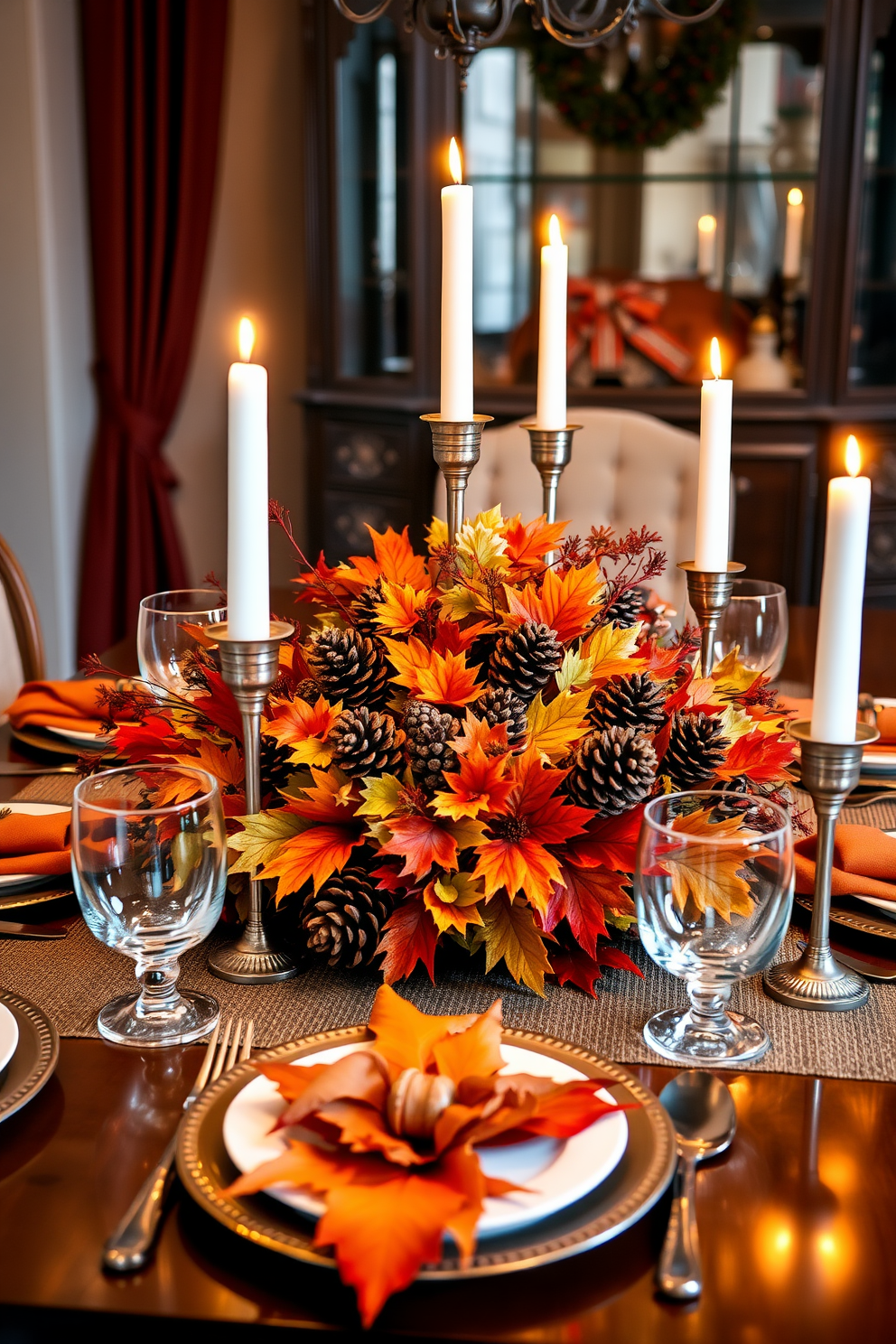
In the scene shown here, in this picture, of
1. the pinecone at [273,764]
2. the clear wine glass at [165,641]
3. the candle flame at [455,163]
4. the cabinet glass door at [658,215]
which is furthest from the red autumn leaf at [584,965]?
the cabinet glass door at [658,215]

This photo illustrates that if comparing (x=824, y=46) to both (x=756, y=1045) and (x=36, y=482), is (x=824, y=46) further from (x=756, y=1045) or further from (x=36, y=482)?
(x=756, y=1045)

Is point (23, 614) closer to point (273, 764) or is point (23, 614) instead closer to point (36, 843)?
point (36, 843)

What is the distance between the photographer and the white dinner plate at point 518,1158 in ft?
1.99

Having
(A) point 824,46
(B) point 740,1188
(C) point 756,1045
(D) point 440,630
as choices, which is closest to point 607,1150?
(B) point 740,1188

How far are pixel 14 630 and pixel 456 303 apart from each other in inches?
38.9

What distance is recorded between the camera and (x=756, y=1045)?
821 millimetres

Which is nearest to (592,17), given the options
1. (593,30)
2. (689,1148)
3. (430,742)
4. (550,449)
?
(593,30)

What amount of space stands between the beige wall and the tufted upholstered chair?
124 cm

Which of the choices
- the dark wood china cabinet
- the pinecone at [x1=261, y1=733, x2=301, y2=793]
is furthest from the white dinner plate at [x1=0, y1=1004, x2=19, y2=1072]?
the dark wood china cabinet

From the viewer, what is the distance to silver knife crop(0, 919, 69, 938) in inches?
38.6

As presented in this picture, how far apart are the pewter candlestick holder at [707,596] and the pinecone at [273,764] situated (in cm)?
33

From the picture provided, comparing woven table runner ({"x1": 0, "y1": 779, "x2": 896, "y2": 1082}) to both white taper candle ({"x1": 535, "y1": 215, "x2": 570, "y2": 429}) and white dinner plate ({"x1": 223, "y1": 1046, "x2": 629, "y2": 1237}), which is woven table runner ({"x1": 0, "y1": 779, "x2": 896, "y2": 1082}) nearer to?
white dinner plate ({"x1": 223, "y1": 1046, "x2": 629, "y2": 1237})

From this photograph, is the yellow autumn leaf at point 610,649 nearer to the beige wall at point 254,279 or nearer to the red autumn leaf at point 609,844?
the red autumn leaf at point 609,844

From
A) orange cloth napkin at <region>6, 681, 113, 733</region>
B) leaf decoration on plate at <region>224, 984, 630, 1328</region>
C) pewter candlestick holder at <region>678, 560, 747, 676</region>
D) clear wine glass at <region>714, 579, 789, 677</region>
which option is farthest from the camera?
orange cloth napkin at <region>6, 681, 113, 733</region>
